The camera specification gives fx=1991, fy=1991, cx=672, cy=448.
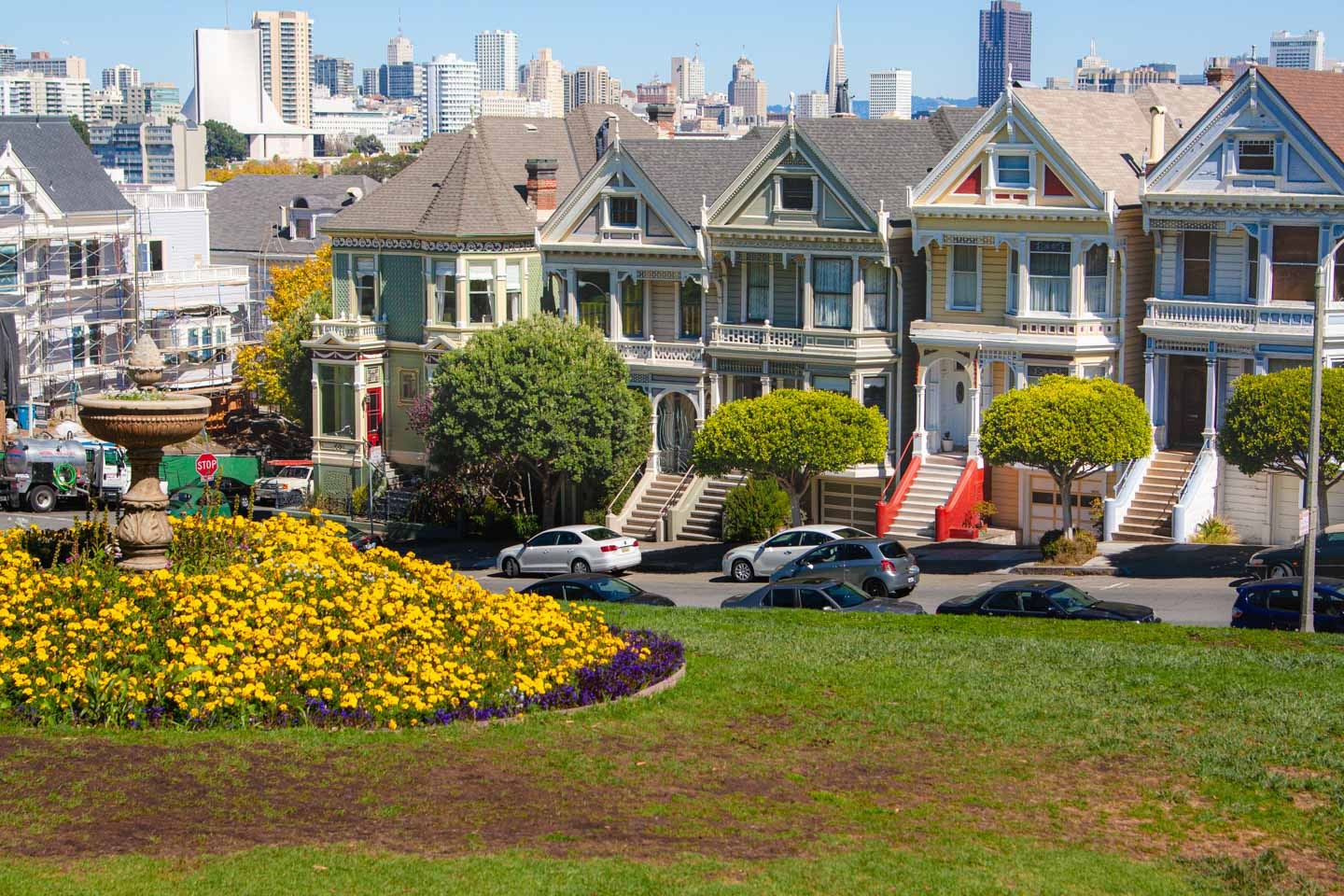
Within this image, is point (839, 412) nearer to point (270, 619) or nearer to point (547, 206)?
point (547, 206)

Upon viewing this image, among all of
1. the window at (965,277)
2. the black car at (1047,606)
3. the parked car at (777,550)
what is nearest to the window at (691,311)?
the window at (965,277)

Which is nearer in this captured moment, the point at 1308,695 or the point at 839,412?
the point at 1308,695

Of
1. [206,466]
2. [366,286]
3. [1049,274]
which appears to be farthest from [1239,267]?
[366,286]

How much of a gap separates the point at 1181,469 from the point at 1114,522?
236 cm

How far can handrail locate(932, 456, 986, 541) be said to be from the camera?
49656 mm

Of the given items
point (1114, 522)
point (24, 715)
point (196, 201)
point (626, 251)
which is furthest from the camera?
point (196, 201)

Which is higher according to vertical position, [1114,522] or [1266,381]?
[1266,381]

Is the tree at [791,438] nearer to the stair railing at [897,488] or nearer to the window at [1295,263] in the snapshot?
the stair railing at [897,488]

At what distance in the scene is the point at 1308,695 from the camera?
83.1ft

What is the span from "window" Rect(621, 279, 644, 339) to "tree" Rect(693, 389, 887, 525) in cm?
816

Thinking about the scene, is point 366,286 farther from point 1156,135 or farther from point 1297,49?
point 1297,49

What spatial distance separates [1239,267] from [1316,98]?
Result: 4229 mm

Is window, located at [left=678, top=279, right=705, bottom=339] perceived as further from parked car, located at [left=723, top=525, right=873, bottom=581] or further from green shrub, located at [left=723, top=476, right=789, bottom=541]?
parked car, located at [left=723, top=525, right=873, bottom=581]

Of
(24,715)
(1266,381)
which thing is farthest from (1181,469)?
(24,715)
